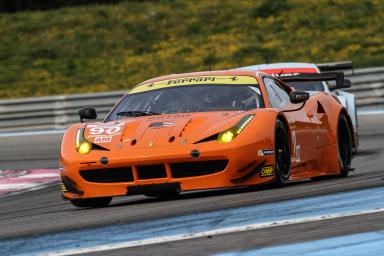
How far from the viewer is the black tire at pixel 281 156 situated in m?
8.56

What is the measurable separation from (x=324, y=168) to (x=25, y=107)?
1250 centimetres

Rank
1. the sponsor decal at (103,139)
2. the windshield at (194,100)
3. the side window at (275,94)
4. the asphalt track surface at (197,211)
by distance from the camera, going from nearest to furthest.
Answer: the asphalt track surface at (197,211)
the sponsor decal at (103,139)
the windshield at (194,100)
the side window at (275,94)

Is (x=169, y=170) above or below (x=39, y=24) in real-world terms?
above

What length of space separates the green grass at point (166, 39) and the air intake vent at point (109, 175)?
18056mm

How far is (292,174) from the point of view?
9.17 metres

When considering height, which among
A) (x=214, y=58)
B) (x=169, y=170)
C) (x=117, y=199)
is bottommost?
(x=214, y=58)

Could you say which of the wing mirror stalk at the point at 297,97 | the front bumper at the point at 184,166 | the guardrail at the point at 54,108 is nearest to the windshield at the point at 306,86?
the wing mirror stalk at the point at 297,97

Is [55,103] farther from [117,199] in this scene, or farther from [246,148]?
[246,148]

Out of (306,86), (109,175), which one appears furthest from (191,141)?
(306,86)

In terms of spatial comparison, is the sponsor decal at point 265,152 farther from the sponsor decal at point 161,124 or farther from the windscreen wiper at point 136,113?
the windscreen wiper at point 136,113

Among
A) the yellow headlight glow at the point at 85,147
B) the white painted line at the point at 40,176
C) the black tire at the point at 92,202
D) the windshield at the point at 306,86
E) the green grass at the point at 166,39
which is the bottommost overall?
the green grass at the point at 166,39

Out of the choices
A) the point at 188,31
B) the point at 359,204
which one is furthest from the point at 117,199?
the point at 188,31

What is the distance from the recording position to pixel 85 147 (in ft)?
28.1

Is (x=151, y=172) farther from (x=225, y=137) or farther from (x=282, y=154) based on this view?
(x=282, y=154)
